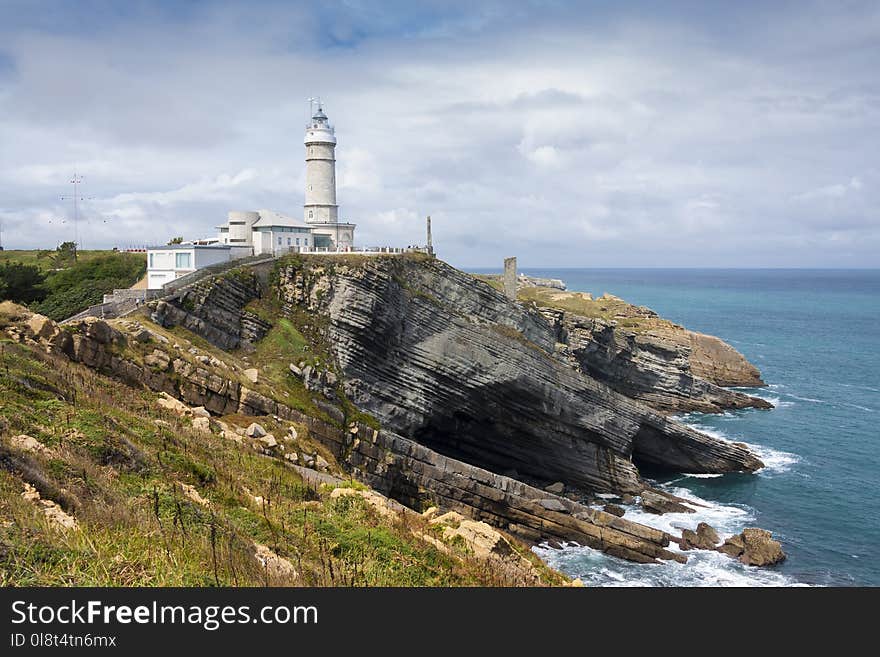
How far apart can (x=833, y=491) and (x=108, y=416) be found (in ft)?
133

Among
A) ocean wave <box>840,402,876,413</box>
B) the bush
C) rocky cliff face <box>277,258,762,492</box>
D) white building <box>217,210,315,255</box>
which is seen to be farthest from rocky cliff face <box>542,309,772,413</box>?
the bush

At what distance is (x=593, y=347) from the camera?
189 feet

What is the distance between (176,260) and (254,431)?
836 inches

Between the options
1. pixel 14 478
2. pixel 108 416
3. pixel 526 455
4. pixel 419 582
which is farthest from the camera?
pixel 526 455

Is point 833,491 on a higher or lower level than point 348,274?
lower

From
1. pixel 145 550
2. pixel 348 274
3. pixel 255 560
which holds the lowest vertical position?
pixel 255 560

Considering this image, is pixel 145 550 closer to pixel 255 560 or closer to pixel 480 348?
pixel 255 560

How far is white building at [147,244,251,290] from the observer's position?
37.9 metres

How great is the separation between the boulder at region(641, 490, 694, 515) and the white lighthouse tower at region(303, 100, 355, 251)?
30.5 meters

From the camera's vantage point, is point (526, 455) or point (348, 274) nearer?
point (348, 274)

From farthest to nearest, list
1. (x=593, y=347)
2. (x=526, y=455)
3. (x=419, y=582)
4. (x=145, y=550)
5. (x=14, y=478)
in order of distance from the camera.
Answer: (x=593, y=347) < (x=526, y=455) < (x=419, y=582) < (x=14, y=478) < (x=145, y=550)

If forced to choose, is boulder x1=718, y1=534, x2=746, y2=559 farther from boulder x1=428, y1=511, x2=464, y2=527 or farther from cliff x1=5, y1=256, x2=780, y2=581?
boulder x1=428, y1=511, x2=464, y2=527

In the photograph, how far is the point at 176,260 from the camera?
38094 mm
